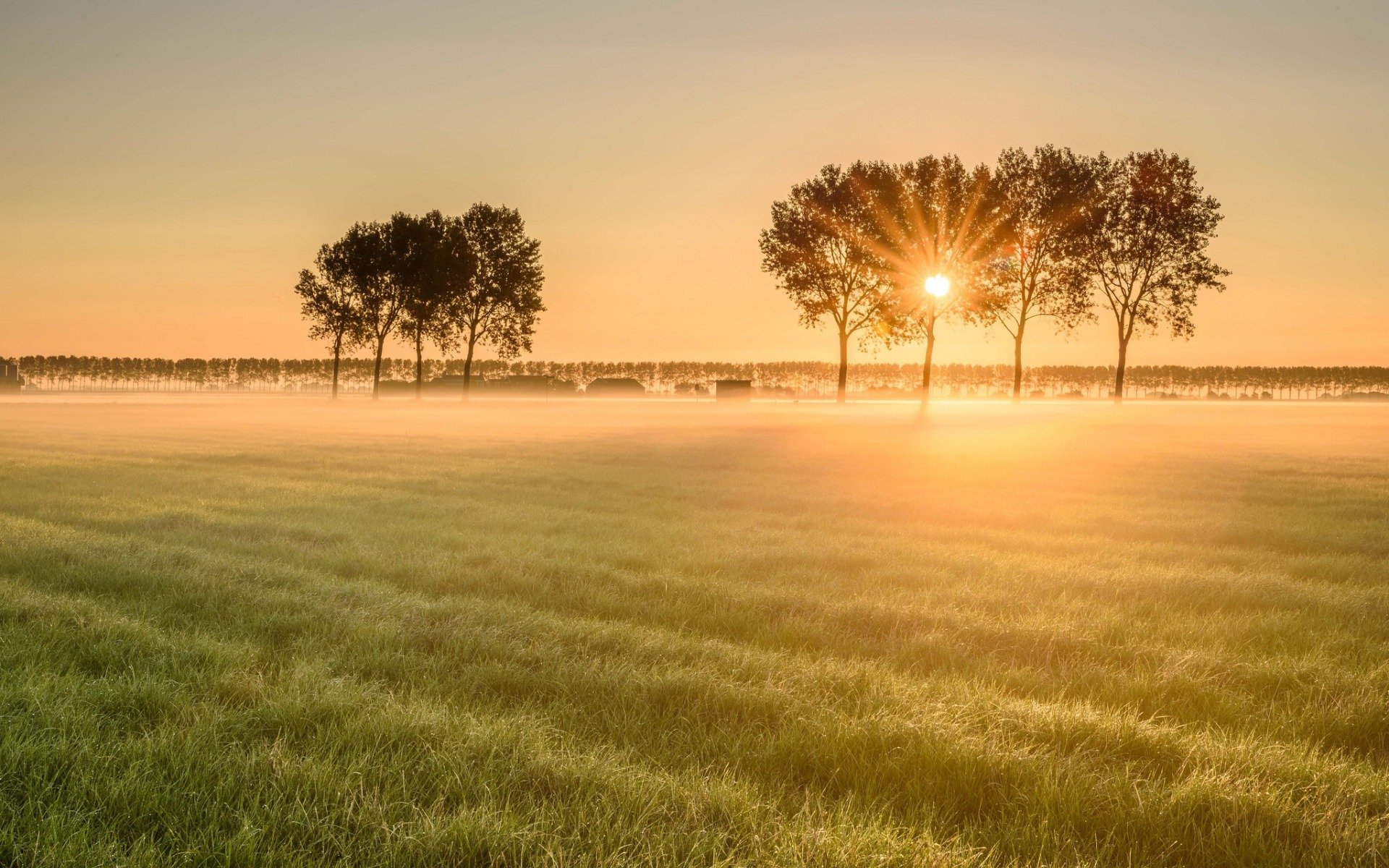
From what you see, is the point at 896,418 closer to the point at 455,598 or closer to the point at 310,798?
the point at 455,598

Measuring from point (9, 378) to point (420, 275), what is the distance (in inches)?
3275

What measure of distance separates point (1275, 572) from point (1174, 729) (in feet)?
16.1

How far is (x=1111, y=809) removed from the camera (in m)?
3.09

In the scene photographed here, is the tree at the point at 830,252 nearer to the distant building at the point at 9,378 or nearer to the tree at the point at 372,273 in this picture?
the tree at the point at 372,273

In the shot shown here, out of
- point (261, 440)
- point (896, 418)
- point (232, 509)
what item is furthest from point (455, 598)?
point (896, 418)

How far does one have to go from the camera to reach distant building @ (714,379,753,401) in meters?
77.6

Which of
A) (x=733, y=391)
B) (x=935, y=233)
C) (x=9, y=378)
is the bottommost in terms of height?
(x=9, y=378)

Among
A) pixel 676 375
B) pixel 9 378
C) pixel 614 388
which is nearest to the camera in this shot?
pixel 614 388

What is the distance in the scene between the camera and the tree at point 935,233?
159 ft

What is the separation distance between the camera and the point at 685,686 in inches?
168

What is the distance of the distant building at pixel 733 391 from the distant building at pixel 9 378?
9430 centimetres

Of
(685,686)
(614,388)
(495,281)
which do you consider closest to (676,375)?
(614,388)

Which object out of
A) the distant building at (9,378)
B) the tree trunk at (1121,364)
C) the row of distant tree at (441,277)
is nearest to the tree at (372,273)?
the row of distant tree at (441,277)

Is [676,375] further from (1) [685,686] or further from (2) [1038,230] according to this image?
(1) [685,686]
